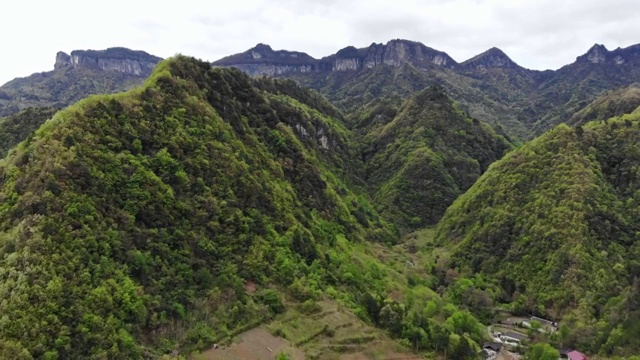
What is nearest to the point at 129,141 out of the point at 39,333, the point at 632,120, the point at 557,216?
the point at 39,333

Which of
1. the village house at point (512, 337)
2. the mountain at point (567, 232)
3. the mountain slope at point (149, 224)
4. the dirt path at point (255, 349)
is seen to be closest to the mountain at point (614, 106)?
the mountain at point (567, 232)

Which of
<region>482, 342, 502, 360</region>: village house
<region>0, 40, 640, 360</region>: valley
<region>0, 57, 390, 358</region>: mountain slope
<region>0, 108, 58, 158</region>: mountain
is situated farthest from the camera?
<region>0, 108, 58, 158</region>: mountain

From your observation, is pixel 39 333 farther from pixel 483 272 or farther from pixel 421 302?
pixel 483 272

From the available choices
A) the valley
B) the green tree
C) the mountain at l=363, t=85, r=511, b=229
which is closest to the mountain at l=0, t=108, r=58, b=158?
the valley

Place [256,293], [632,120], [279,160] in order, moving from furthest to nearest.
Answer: [632,120] < [279,160] < [256,293]

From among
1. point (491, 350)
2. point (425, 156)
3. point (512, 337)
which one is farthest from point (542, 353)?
point (425, 156)

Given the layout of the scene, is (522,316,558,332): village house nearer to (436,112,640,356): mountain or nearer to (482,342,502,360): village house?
(436,112,640,356): mountain
